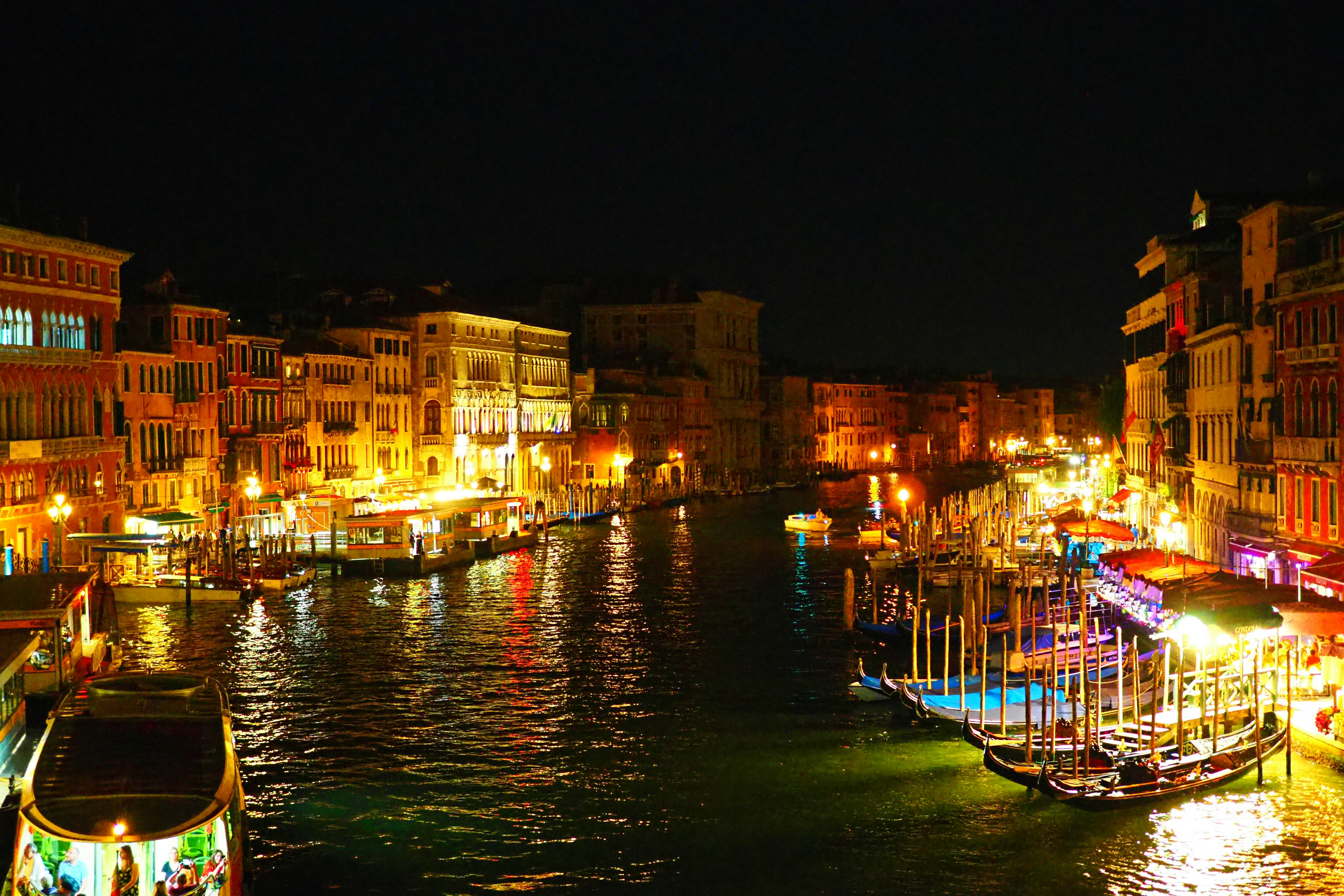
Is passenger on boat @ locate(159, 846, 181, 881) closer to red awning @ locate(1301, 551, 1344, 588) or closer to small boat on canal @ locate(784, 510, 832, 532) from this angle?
red awning @ locate(1301, 551, 1344, 588)

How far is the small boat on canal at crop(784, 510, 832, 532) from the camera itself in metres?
52.8

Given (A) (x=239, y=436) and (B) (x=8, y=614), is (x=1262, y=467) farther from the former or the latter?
(A) (x=239, y=436)

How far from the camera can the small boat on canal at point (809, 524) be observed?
173ft

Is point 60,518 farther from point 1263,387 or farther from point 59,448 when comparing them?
point 1263,387

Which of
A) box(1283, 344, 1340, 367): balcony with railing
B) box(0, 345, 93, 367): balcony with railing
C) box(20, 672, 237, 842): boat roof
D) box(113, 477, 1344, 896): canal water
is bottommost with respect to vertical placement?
box(113, 477, 1344, 896): canal water

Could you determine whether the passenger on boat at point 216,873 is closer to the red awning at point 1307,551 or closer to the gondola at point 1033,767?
the gondola at point 1033,767

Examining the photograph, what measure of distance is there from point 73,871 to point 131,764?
127 centimetres

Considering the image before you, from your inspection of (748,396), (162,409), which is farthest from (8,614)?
(748,396)

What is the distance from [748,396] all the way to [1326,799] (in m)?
80.4

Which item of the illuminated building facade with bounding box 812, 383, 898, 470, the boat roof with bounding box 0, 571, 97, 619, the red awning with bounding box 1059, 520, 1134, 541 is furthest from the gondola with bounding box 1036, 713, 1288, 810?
the illuminated building facade with bounding box 812, 383, 898, 470

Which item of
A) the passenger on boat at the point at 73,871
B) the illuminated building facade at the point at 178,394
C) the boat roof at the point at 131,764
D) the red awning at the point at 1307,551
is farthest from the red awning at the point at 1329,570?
the illuminated building facade at the point at 178,394

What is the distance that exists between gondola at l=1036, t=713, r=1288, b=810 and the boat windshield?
845cm

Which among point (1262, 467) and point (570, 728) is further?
point (1262, 467)

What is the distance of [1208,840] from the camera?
1550 centimetres
